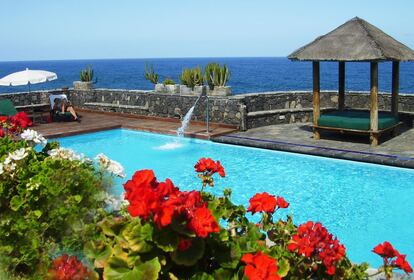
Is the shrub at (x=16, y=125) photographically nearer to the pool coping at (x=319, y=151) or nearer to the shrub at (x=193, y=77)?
the pool coping at (x=319, y=151)

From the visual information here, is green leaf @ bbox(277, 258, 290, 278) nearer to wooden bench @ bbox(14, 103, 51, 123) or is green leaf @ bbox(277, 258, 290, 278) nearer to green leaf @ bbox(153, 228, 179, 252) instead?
green leaf @ bbox(153, 228, 179, 252)

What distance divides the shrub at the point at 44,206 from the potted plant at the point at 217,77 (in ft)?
36.2

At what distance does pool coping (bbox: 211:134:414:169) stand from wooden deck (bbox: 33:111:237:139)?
93 centimetres

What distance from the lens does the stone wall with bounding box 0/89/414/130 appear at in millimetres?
15156

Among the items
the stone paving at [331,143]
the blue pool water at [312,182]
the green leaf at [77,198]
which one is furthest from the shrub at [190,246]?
the stone paving at [331,143]

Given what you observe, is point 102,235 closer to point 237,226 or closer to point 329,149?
point 237,226

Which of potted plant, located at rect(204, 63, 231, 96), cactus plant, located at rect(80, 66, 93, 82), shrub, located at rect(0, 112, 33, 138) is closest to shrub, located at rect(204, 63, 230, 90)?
potted plant, located at rect(204, 63, 231, 96)

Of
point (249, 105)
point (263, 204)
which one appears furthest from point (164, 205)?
point (249, 105)

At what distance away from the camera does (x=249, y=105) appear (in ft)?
51.3

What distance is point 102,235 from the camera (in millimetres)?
3035

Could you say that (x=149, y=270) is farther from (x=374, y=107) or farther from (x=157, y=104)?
(x=157, y=104)

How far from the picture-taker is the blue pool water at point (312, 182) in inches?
309

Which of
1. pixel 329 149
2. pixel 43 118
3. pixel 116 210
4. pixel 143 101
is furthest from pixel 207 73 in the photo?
pixel 116 210

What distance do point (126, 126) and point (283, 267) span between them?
46.6ft
